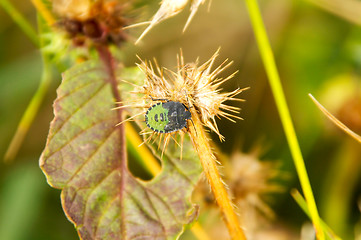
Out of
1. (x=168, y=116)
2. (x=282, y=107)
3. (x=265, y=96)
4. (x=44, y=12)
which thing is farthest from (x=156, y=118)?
(x=265, y=96)

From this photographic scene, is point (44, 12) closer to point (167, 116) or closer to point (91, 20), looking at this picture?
point (91, 20)

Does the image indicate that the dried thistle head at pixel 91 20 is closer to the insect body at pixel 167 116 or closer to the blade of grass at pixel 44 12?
the blade of grass at pixel 44 12

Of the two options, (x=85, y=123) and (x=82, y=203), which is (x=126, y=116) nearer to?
(x=85, y=123)

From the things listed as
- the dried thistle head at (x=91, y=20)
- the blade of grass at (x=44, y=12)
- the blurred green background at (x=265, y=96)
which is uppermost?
the blade of grass at (x=44, y=12)

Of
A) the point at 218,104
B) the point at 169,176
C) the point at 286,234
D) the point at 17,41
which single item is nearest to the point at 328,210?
the point at 286,234

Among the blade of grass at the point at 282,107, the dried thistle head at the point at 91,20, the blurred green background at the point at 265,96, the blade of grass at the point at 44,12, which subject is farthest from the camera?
the blurred green background at the point at 265,96

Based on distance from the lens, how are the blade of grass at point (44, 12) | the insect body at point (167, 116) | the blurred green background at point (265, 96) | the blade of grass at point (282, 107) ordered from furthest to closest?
the blurred green background at point (265, 96)
the blade of grass at point (44, 12)
the blade of grass at point (282, 107)
the insect body at point (167, 116)

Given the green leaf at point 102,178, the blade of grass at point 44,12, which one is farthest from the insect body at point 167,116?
the blade of grass at point 44,12

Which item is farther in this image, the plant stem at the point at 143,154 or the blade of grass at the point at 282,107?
the plant stem at the point at 143,154

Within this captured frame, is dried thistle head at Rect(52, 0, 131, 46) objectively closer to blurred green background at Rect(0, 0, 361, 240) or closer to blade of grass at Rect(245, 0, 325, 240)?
blade of grass at Rect(245, 0, 325, 240)
